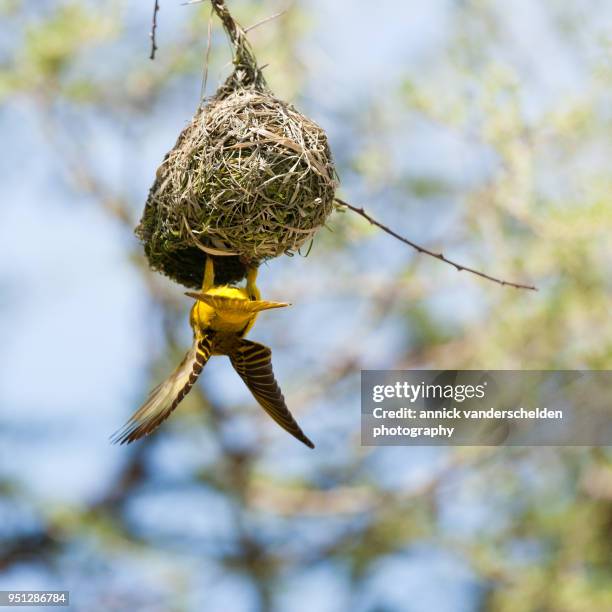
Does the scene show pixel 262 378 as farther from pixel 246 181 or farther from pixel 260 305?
pixel 246 181

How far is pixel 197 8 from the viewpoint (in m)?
5.93

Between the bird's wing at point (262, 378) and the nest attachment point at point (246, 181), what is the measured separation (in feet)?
0.98

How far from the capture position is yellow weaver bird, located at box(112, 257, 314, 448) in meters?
3.12

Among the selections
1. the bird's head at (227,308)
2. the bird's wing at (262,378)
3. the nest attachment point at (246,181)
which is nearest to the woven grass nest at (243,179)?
the nest attachment point at (246,181)

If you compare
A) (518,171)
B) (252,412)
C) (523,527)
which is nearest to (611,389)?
(518,171)

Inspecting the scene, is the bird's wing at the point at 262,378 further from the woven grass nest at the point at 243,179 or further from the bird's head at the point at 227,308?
the woven grass nest at the point at 243,179

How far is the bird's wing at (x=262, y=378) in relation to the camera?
3244 millimetres

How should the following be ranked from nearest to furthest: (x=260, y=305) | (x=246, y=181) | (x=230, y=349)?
(x=246, y=181), (x=260, y=305), (x=230, y=349)

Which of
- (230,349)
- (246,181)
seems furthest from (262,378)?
(246,181)

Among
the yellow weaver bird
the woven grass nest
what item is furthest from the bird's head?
the woven grass nest

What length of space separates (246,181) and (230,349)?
0.64 meters

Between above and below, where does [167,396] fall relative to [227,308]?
below

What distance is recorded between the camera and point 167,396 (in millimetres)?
3086

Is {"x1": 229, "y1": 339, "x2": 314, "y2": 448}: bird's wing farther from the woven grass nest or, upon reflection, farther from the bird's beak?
the woven grass nest
